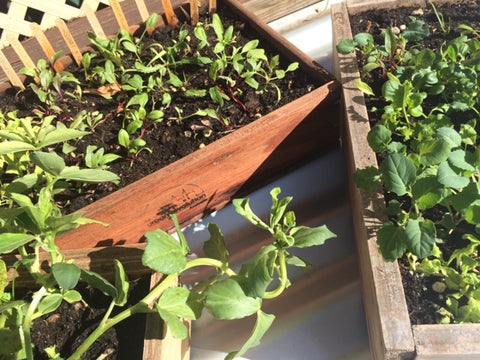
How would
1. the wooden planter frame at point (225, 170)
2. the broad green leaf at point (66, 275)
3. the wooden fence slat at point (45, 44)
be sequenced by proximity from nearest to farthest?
the broad green leaf at point (66, 275), the wooden planter frame at point (225, 170), the wooden fence slat at point (45, 44)

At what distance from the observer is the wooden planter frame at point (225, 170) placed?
86 cm

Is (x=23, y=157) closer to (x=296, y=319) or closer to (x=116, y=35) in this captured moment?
(x=116, y=35)

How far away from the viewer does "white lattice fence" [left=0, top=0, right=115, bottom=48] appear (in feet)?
3.44

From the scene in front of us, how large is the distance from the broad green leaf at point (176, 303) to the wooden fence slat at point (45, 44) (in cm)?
71

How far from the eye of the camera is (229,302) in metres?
0.59

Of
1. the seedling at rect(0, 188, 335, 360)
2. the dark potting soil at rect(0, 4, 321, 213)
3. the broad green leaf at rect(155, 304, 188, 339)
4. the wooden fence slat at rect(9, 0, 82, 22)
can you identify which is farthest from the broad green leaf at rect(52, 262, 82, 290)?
the wooden fence slat at rect(9, 0, 82, 22)

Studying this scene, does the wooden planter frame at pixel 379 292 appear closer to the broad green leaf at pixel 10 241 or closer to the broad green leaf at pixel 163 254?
the broad green leaf at pixel 163 254

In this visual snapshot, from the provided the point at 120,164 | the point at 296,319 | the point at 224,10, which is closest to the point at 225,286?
the point at 296,319

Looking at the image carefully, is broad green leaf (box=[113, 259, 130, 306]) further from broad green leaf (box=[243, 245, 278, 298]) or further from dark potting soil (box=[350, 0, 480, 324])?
dark potting soil (box=[350, 0, 480, 324])

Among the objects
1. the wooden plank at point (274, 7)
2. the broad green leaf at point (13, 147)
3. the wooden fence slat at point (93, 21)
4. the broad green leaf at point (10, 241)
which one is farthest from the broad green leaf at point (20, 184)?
the wooden plank at point (274, 7)

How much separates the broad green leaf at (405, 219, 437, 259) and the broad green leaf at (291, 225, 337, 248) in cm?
11

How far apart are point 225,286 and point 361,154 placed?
1.27 feet

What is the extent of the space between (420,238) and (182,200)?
0.49 m

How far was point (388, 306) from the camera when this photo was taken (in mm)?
652
